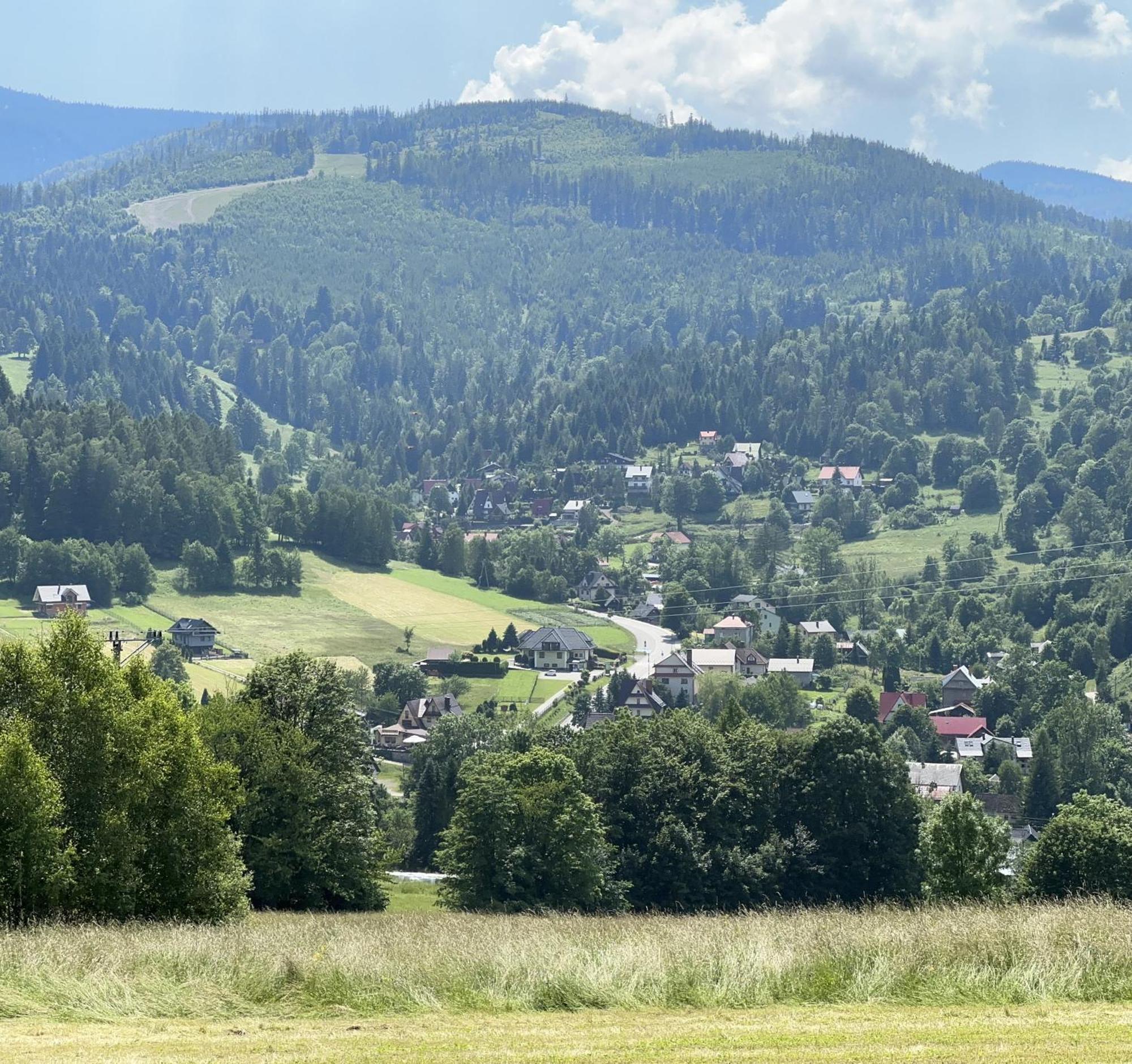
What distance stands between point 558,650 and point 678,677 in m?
10.3

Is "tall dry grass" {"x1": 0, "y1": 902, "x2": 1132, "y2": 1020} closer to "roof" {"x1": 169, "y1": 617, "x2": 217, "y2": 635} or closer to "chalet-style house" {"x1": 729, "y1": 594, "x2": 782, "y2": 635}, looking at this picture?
"roof" {"x1": 169, "y1": 617, "x2": 217, "y2": 635}

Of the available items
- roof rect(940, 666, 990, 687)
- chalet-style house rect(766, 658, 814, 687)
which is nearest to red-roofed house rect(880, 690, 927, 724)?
roof rect(940, 666, 990, 687)

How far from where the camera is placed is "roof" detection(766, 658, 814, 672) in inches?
5094

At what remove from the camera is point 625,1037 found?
Result: 1877cm

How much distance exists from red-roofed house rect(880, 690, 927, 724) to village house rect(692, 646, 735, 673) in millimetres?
13223

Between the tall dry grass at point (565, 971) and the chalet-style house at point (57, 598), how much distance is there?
105 metres

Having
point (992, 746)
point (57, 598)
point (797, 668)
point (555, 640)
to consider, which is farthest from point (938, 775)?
point (57, 598)

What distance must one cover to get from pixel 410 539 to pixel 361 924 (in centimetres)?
15964

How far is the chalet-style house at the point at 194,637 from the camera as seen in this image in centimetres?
11812

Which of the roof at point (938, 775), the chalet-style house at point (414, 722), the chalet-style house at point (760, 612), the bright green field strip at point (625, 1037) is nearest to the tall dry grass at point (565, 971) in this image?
the bright green field strip at point (625, 1037)

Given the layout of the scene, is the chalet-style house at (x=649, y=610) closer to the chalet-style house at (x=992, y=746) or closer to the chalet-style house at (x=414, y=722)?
the chalet-style house at (x=414, y=722)

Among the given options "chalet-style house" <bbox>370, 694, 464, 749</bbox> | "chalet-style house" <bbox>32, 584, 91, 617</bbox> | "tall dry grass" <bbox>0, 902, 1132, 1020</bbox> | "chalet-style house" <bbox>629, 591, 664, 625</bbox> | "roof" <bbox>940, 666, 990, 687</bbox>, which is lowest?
"chalet-style house" <bbox>370, 694, 464, 749</bbox>

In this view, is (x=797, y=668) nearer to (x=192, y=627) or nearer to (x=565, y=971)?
(x=192, y=627)

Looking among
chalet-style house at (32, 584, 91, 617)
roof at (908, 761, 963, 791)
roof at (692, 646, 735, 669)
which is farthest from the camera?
roof at (692, 646, 735, 669)
